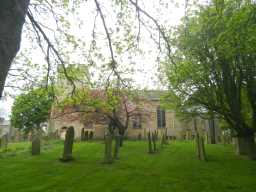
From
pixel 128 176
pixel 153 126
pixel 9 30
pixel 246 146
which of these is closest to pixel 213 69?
pixel 246 146

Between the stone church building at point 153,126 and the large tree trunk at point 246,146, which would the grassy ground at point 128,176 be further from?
the stone church building at point 153,126

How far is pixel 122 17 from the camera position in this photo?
7.36 meters

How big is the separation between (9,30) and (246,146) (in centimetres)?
1447

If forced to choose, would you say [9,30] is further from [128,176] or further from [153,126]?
[153,126]

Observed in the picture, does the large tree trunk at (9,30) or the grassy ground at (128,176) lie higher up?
the large tree trunk at (9,30)

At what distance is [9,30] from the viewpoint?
76.9 inches

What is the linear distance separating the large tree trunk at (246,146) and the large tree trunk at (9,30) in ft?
42.2

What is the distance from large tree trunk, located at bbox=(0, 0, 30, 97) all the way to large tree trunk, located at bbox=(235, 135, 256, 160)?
12.9 metres

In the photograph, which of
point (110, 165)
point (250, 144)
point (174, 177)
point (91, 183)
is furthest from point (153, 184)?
point (250, 144)

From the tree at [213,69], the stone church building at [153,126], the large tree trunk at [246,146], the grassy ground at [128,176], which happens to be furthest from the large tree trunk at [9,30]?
the stone church building at [153,126]

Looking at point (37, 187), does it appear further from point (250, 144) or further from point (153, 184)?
point (250, 144)

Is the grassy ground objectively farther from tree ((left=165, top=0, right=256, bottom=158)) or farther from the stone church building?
the stone church building

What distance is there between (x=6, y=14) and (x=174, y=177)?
25.3ft

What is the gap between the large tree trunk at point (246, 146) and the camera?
39.9ft
